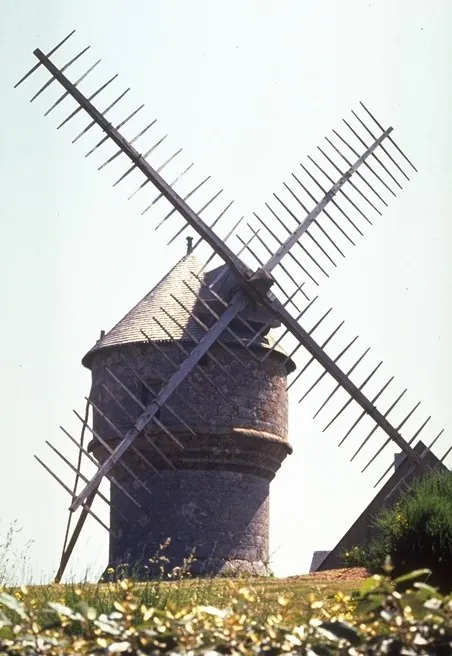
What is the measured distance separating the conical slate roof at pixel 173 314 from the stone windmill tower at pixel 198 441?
0.03 m

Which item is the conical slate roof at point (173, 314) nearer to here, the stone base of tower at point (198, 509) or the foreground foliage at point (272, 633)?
the stone base of tower at point (198, 509)

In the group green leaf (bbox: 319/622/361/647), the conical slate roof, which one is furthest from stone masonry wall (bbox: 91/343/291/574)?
green leaf (bbox: 319/622/361/647)

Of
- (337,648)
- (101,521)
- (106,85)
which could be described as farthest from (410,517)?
(106,85)

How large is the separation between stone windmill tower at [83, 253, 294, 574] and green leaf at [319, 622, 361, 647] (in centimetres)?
1113

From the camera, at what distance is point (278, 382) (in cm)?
1783

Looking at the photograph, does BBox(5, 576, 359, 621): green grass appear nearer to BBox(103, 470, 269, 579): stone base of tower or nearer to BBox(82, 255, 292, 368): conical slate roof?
BBox(103, 470, 269, 579): stone base of tower

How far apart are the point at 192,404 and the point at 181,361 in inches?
25.3

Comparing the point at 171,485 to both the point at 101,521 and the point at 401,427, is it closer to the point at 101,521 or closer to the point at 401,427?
the point at 101,521

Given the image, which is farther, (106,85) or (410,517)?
(106,85)

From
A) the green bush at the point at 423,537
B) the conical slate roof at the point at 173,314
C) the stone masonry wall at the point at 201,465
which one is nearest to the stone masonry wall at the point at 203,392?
the stone masonry wall at the point at 201,465

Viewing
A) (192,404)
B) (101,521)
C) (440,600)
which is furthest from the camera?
(192,404)

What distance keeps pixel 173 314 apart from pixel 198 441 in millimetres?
2044

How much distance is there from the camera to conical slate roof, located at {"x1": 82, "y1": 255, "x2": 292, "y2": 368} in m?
17.3

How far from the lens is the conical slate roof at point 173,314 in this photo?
1728 cm
